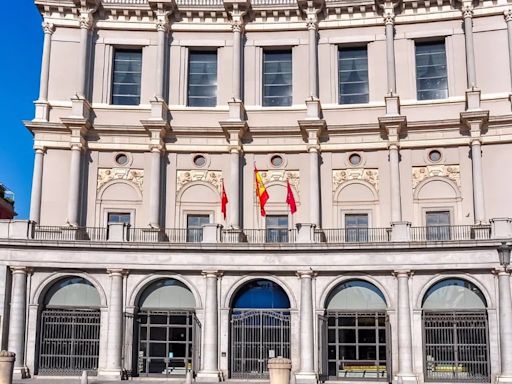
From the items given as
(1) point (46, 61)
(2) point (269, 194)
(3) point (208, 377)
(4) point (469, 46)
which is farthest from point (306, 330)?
(1) point (46, 61)

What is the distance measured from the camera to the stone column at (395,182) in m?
35.8

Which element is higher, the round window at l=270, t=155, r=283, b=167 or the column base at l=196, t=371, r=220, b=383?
the round window at l=270, t=155, r=283, b=167

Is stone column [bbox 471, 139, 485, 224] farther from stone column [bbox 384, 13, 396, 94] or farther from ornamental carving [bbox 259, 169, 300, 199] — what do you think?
ornamental carving [bbox 259, 169, 300, 199]

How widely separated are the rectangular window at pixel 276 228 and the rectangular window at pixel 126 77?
30.2 ft

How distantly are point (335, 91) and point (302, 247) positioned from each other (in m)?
9.72

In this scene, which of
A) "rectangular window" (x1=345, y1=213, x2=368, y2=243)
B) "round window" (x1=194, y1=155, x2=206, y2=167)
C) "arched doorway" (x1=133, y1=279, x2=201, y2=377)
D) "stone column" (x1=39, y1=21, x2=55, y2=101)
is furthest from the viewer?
"stone column" (x1=39, y1=21, x2=55, y2=101)

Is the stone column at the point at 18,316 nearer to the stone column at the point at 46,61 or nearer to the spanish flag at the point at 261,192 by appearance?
the stone column at the point at 46,61

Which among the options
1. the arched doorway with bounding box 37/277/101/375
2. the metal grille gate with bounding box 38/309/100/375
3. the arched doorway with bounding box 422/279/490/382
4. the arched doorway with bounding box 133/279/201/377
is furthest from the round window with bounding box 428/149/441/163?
the metal grille gate with bounding box 38/309/100/375

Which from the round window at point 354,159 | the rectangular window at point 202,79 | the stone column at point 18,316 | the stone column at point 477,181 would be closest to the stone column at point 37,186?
the stone column at point 18,316

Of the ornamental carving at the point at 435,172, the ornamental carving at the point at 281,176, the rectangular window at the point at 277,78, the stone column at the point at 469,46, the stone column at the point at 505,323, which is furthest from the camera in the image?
the rectangular window at the point at 277,78

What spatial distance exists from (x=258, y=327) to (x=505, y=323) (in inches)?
401

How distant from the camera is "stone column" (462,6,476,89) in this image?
36656mm

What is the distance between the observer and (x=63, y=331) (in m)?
32.7

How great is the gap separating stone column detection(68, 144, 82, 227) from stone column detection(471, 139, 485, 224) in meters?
18.9
